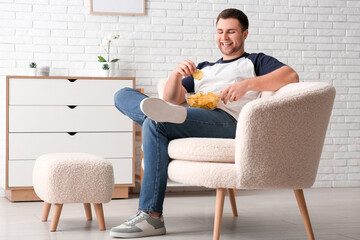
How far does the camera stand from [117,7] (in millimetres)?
4355

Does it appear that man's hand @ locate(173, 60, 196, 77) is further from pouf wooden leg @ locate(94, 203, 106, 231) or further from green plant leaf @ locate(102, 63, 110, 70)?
green plant leaf @ locate(102, 63, 110, 70)

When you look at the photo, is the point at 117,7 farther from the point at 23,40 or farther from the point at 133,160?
the point at 133,160

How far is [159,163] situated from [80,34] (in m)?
2.23

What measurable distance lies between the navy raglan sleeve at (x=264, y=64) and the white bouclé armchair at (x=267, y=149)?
44 cm

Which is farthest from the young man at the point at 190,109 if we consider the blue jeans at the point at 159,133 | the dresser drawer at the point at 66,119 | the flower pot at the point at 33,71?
the flower pot at the point at 33,71

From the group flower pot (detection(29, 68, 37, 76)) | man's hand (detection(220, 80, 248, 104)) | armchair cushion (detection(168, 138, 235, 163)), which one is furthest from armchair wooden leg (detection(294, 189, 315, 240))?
flower pot (detection(29, 68, 37, 76))

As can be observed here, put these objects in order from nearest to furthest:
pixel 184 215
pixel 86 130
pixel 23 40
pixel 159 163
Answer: pixel 159 163, pixel 184 215, pixel 86 130, pixel 23 40

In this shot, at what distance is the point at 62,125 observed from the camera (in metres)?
3.88

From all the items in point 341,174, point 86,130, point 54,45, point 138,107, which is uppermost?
point 54,45

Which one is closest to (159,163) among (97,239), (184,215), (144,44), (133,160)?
(97,239)

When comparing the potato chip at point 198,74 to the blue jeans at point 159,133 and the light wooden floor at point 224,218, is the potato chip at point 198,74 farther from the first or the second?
the light wooden floor at point 224,218

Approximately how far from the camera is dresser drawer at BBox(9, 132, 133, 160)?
379 centimetres

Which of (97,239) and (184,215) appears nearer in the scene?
(97,239)

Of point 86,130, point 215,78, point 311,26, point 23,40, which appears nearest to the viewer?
point 215,78
